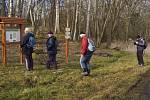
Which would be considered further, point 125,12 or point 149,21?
point 149,21

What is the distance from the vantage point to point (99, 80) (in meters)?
16.3

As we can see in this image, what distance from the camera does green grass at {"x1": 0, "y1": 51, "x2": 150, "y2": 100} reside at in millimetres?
12992

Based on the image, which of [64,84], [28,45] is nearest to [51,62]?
[28,45]

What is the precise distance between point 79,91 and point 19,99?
2.36m

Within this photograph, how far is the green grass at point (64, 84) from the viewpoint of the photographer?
13.0 metres

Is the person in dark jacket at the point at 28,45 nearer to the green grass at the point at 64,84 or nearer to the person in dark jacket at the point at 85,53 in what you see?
the green grass at the point at 64,84

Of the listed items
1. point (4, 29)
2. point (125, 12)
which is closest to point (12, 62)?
point (4, 29)

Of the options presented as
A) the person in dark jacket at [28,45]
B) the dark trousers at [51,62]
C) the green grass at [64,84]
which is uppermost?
the person in dark jacket at [28,45]

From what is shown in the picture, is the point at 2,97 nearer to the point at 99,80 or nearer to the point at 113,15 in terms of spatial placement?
the point at 99,80

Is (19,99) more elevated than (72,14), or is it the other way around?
(72,14)

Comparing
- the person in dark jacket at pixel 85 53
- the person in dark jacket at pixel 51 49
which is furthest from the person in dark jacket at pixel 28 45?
the person in dark jacket at pixel 85 53

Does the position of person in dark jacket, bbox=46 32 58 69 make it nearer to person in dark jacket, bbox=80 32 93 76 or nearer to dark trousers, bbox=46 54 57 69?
dark trousers, bbox=46 54 57 69


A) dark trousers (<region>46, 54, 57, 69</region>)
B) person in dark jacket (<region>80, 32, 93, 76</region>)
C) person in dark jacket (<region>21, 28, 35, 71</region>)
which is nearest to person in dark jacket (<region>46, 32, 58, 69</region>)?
dark trousers (<region>46, 54, 57, 69</region>)

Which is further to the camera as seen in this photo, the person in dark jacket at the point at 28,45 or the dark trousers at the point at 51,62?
the dark trousers at the point at 51,62
